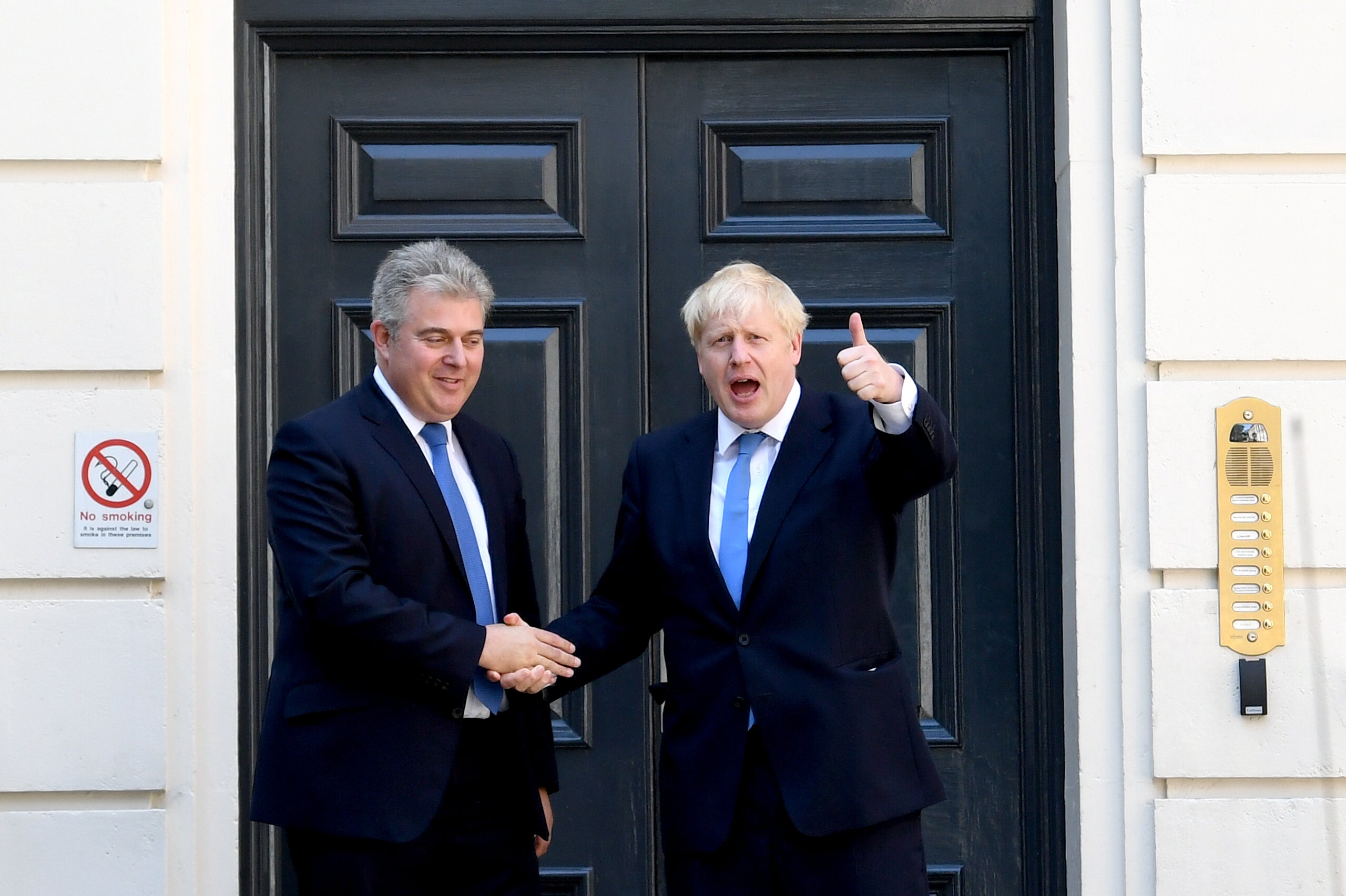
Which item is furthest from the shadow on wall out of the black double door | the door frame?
the black double door

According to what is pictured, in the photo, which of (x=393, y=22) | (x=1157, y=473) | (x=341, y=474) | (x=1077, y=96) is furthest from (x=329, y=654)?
(x=1077, y=96)

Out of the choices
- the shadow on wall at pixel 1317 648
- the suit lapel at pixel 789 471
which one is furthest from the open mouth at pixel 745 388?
the shadow on wall at pixel 1317 648

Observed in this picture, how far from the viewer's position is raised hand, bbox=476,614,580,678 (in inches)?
107

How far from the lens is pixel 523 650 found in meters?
2.76

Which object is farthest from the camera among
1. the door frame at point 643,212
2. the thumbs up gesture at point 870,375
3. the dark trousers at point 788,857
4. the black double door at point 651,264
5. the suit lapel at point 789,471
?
the black double door at point 651,264

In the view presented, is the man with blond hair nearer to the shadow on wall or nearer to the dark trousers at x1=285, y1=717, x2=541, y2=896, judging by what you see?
the dark trousers at x1=285, y1=717, x2=541, y2=896

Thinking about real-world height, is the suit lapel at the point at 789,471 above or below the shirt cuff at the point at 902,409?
below

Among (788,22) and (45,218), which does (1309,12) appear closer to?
(788,22)

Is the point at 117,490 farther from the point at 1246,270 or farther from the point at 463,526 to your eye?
the point at 1246,270

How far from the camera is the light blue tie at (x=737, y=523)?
2.73 m

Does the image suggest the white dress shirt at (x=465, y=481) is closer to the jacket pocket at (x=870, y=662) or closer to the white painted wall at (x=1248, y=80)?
the jacket pocket at (x=870, y=662)

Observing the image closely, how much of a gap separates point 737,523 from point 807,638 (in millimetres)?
283

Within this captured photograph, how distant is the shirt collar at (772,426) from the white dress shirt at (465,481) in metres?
0.56

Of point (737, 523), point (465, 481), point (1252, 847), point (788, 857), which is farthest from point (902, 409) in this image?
point (1252, 847)
